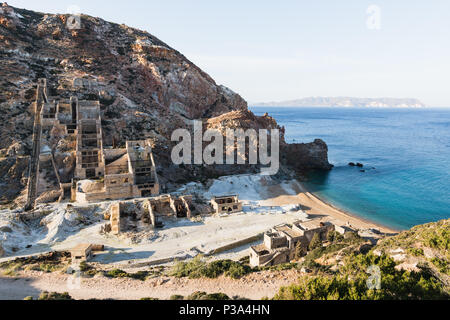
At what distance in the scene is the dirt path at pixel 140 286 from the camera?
1788cm

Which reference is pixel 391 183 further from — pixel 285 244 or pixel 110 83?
pixel 110 83

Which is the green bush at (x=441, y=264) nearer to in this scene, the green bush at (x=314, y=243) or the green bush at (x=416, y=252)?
the green bush at (x=416, y=252)

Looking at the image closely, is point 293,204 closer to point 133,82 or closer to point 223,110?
point 223,110

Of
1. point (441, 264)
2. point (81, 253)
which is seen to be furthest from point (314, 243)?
point (81, 253)

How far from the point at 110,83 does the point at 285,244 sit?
5303 centimetres

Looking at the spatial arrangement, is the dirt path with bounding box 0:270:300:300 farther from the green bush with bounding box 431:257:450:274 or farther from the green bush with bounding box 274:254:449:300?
the green bush with bounding box 431:257:450:274

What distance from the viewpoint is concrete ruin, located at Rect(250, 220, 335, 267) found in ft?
86.1

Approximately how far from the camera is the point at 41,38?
65500 mm

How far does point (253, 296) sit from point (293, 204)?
92.7 ft

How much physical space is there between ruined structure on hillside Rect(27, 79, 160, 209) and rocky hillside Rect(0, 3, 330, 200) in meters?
Result: 2.41

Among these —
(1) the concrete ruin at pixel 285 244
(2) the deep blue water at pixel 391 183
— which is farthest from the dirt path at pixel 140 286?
(2) the deep blue water at pixel 391 183

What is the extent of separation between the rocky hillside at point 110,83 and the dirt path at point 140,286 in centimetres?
2353
